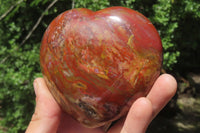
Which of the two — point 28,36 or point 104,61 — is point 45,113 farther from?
point 28,36

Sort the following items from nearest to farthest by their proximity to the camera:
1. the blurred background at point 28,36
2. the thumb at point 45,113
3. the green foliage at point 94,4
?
the thumb at point 45,113, the green foliage at point 94,4, the blurred background at point 28,36

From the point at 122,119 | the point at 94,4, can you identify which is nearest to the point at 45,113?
the point at 122,119

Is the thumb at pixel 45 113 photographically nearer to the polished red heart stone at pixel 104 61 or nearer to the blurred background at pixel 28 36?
Answer: the polished red heart stone at pixel 104 61

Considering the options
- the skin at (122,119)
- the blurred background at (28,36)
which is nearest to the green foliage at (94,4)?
the blurred background at (28,36)

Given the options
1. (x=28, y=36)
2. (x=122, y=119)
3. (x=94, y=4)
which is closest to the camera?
(x=122, y=119)

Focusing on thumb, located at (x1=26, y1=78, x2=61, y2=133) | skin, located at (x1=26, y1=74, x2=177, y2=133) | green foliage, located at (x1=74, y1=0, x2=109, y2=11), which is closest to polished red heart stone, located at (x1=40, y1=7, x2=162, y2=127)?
skin, located at (x1=26, y1=74, x2=177, y2=133)

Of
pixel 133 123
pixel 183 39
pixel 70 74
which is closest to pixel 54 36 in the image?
pixel 70 74
